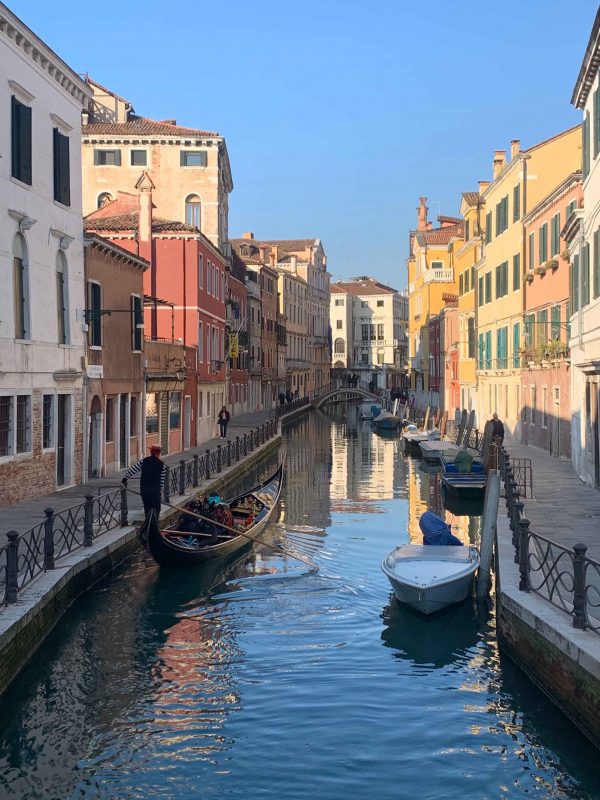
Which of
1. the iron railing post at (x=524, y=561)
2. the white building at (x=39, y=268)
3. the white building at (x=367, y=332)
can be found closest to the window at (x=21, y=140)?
the white building at (x=39, y=268)

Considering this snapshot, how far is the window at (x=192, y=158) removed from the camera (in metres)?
46.0

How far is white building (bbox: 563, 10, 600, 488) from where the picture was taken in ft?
58.2

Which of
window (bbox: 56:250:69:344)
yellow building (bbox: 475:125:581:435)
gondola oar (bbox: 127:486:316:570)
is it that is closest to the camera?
gondola oar (bbox: 127:486:316:570)

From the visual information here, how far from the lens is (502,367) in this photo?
37.6 m

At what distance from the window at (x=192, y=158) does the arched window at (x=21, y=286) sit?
2856 cm

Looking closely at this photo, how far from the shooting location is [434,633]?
40.6 feet

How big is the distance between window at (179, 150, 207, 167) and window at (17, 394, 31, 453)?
29.5 m

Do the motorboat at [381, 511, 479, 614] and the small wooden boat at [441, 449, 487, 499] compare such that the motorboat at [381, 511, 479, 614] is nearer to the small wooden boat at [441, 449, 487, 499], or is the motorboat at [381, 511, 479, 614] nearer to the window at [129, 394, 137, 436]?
the small wooden boat at [441, 449, 487, 499]

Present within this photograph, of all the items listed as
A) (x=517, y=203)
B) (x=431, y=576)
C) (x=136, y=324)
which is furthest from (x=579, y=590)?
(x=517, y=203)

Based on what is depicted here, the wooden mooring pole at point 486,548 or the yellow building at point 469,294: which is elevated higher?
the yellow building at point 469,294

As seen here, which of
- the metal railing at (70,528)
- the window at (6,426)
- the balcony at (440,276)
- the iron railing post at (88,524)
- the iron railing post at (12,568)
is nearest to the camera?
the iron railing post at (12,568)

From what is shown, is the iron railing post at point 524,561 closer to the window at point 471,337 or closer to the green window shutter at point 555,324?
the green window shutter at point 555,324

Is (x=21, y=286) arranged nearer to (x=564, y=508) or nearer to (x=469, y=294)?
(x=564, y=508)

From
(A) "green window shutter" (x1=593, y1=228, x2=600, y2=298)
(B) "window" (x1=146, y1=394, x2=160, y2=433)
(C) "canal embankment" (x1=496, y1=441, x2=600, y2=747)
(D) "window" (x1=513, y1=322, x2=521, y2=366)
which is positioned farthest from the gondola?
(D) "window" (x1=513, y1=322, x2=521, y2=366)
